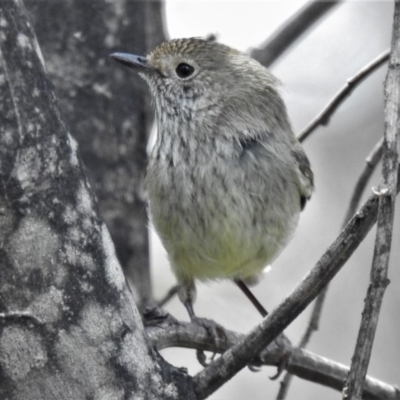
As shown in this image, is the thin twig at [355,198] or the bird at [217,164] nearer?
the thin twig at [355,198]

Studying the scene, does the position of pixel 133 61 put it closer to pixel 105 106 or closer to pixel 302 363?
pixel 105 106

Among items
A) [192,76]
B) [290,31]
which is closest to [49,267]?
[192,76]

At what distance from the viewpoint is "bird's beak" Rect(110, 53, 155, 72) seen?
4473mm

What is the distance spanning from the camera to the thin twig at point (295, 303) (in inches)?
96.3

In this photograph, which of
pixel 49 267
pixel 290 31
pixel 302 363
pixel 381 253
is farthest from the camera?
pixel 290 31

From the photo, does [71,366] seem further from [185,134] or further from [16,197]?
[185,134]

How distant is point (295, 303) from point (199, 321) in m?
1.57

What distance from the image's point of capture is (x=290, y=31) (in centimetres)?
519

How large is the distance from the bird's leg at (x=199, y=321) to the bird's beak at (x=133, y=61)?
3.87 ft

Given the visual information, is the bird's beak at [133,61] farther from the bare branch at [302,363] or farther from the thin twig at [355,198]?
the bare branch at [302,363]

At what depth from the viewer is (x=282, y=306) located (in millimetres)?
2701

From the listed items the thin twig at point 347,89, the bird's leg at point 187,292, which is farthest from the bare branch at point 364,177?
the bird's leg at point 187,292

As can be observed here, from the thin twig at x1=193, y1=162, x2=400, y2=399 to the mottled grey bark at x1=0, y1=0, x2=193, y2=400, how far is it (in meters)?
0.30

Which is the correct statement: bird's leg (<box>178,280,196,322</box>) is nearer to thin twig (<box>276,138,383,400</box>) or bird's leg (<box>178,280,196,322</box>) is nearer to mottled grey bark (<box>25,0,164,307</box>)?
mottled grey bark (<box>25,0,164,307</box>)
